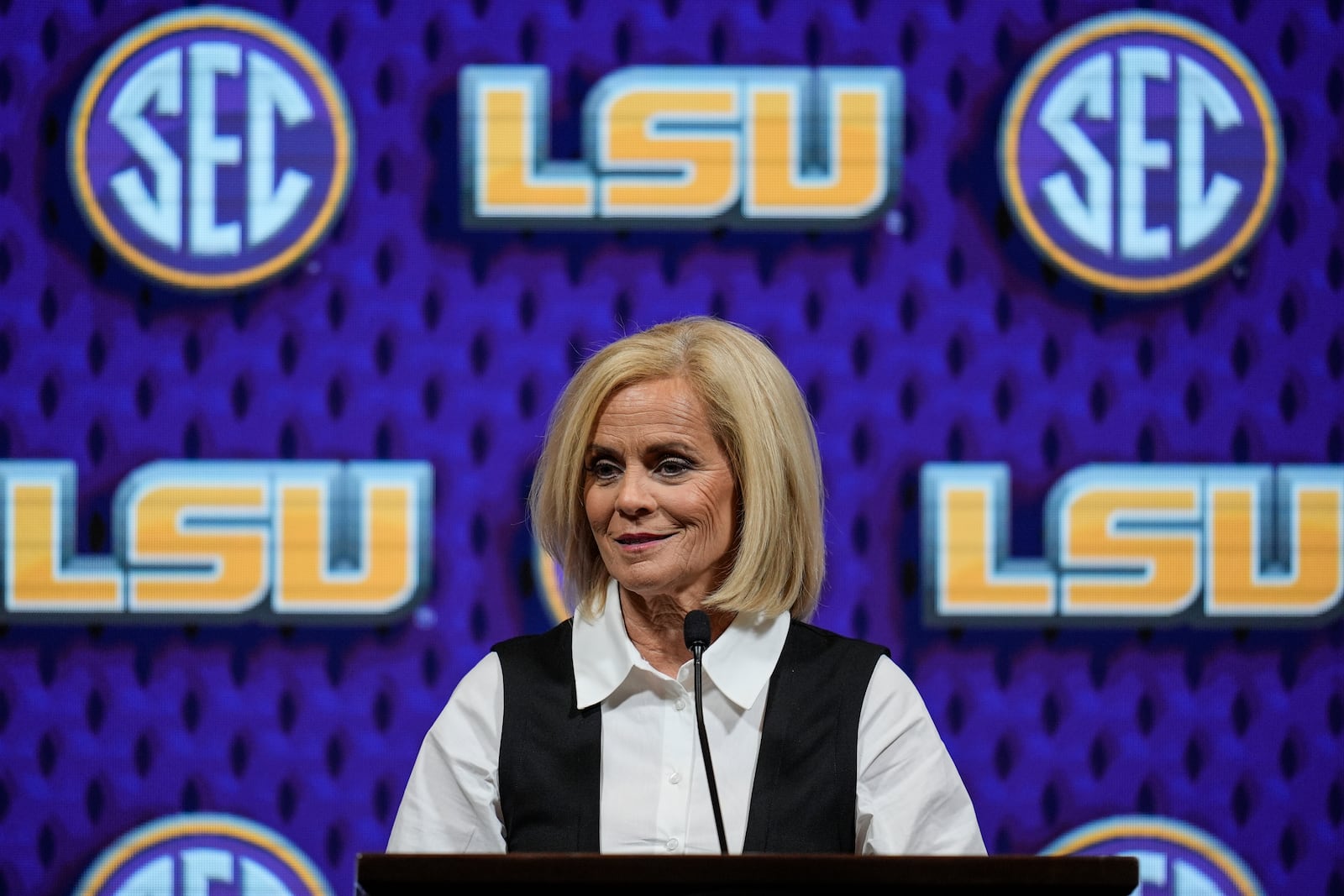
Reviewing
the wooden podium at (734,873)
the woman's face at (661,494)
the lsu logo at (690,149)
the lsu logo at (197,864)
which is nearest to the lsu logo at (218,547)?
the lsu logo at (197,864)

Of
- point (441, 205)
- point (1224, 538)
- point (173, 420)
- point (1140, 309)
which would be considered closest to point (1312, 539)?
point (1224, 538)

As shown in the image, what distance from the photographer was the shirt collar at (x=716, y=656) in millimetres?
1683

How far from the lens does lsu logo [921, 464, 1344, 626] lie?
2.74 meters

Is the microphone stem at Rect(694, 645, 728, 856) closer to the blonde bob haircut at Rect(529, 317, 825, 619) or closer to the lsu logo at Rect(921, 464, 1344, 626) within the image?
the blonde bob haircut at Rect(529, 317, 825, 619)

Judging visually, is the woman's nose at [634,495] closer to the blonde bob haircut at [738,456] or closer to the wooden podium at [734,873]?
the blonde bob haircut at [738,456]

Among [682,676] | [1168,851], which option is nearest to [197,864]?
[682,676]

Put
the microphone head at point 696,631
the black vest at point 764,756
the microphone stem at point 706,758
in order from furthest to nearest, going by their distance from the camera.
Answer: the black vest at point 764,756, the microphone head at point 696,631, the microphone stem at point 706,758

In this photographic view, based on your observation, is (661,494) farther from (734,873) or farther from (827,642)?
(734,873)

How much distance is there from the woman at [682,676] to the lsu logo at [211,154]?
1.21m

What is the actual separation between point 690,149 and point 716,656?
4.45 feet

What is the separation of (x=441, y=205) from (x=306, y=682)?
3.14 ft

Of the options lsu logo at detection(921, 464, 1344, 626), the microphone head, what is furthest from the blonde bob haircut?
lsu logo at detection(921, 464, 1344, 626)

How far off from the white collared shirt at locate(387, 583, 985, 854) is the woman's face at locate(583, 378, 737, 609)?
0.09m

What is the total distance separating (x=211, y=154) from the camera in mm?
2789
